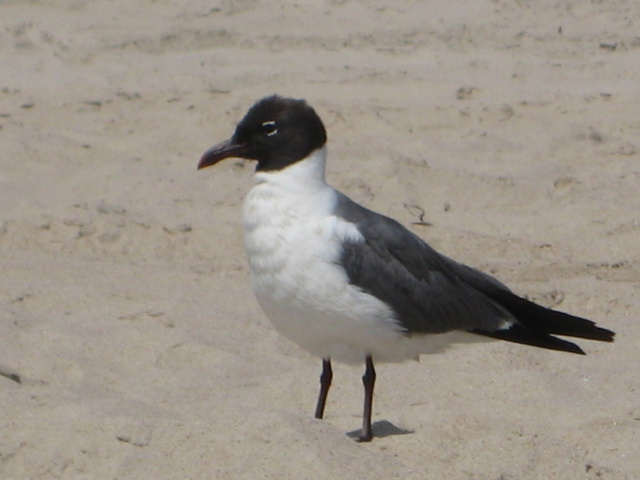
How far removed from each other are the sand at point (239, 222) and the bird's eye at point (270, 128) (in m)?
0.97

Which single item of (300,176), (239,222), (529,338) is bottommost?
(239,222)

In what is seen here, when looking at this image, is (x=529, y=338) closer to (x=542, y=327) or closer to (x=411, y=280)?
(x=542, y=327)

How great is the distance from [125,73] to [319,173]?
4137mm

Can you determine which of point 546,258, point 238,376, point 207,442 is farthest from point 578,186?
point 207,442

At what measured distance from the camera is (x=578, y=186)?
704 centimetres

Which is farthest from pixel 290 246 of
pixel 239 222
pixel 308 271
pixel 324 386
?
pixel 239 222

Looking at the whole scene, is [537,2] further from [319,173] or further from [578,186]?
[319,173]

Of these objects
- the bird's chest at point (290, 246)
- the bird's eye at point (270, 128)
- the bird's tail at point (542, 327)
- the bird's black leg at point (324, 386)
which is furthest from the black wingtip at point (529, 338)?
the bird's eye at point (270, 128)

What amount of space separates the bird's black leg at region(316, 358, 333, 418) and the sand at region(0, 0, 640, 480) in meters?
0.14

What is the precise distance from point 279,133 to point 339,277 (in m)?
0.59

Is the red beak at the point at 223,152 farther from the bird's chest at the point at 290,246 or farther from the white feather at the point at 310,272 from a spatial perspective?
the bird's chest at the point at 290,246

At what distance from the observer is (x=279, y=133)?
4.65m

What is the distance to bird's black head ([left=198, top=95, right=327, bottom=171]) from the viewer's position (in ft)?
15.2

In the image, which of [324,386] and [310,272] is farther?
[324,386]
